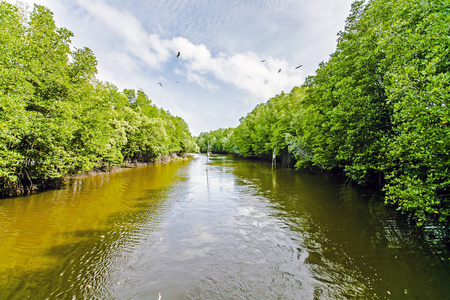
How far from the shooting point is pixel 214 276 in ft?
18.0

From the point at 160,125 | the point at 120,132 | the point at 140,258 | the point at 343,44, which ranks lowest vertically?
the point at 140,258

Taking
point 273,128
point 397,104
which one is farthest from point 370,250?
point 273,128

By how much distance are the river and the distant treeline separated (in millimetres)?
1795

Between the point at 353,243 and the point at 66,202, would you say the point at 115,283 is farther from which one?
the point at 66,202

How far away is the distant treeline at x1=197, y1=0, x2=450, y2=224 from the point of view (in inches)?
228

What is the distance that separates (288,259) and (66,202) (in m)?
13.5

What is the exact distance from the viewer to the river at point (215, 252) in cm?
493

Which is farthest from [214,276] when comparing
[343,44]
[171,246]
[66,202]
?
[343,44]

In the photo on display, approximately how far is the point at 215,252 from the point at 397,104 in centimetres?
864

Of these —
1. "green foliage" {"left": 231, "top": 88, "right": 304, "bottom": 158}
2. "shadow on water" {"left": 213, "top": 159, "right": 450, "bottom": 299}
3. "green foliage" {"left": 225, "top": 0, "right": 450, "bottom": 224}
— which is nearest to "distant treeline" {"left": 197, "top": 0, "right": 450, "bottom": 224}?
"green foliage" {"left": 225, "top": 0, "right": 450, "bottom": 224}

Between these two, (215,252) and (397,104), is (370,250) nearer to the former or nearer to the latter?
(397,104)

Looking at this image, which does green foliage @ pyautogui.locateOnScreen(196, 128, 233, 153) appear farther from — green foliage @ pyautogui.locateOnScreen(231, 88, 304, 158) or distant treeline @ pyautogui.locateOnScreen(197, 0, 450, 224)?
distant treeline @ pyautogui.locateOnScreen(197, 0, 450, 224)

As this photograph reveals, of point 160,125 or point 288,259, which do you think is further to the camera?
point 160,125

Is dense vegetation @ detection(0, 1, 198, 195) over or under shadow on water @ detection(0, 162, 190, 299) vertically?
over
